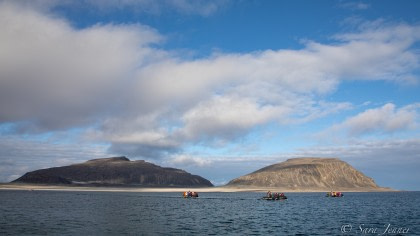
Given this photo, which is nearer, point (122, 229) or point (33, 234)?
point (33, 234)

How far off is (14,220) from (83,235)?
870 inches

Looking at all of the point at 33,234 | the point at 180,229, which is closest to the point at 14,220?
the point at 33,234

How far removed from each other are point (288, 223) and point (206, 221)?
1375cm

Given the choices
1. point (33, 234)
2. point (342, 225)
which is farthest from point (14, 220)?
point (342, 225)

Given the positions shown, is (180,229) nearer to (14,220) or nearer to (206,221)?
(206,221)

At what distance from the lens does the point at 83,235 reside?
162ft

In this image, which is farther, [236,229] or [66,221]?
[66,221]

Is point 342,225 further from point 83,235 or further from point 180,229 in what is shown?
point 83,235

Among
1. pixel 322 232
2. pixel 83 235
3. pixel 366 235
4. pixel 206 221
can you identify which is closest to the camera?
pixel 83 235

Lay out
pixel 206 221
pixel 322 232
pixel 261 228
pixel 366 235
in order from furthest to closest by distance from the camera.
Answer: pixel 206 221, pixel 261 228, pixel 322 232, pixel 366 235

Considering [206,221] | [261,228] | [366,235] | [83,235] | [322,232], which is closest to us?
[83,235]

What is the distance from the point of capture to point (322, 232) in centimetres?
5766

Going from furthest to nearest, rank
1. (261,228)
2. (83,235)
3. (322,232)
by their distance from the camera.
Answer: (261,228)
(322,232)
(83,235)

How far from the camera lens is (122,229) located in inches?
2218
